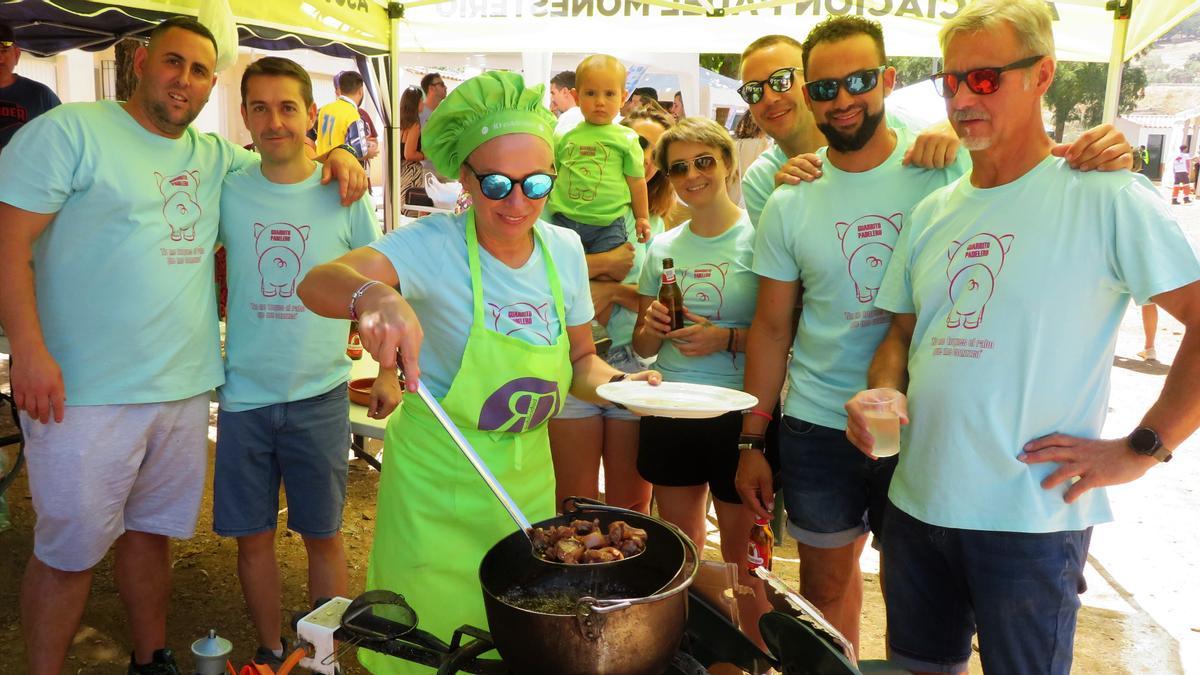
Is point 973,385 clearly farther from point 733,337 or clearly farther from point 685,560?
point 733,337

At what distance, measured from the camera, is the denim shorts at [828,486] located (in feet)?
8.37

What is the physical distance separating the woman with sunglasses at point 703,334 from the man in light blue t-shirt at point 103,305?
1.54m

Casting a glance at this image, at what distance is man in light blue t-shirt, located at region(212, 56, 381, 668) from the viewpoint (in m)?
2.99

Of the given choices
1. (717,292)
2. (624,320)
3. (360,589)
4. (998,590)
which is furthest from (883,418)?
(360,589)

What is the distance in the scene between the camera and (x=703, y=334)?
2.92m

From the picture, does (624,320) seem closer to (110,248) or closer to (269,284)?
(269,284)

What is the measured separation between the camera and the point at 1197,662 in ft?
11.8

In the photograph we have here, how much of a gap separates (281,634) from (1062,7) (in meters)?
4.84

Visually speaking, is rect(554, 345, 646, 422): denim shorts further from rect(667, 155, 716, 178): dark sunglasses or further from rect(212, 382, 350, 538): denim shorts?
rect(212, 382, 350, 538): denim shorts

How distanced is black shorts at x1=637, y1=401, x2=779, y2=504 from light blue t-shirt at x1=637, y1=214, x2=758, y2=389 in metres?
0.16

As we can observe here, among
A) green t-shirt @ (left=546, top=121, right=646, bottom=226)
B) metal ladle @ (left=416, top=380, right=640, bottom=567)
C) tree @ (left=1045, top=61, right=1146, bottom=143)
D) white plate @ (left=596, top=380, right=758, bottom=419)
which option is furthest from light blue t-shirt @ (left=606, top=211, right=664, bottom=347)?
tree @ (left=1045, top=61, right=1146, bottom=143)

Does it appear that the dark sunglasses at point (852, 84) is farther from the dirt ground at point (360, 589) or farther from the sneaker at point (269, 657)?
the sneaker at point (269, 657)

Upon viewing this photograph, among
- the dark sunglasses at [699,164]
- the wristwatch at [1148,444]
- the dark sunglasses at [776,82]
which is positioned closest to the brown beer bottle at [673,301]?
the dark sunglasses at [699,164]

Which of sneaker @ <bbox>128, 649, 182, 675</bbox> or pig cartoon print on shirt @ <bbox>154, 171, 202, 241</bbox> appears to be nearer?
pig cartoon print on shirt @ <bbox>154, 171, 202, 241</bbox>
